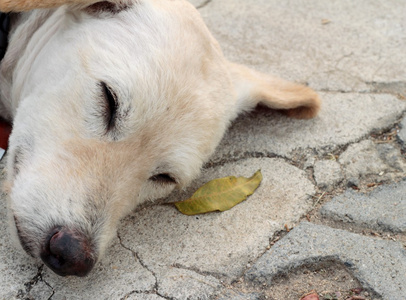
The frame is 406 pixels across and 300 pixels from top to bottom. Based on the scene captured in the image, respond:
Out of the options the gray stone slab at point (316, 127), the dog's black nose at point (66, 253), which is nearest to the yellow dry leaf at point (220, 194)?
the gray stone slab at point (316, 127)

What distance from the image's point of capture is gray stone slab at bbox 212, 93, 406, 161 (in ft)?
12.2

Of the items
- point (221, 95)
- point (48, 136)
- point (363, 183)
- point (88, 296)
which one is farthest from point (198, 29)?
point (88, 296)

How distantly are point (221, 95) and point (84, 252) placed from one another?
1.37m

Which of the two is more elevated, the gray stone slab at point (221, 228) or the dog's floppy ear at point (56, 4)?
the dog's floppy ear at point (56, 4)

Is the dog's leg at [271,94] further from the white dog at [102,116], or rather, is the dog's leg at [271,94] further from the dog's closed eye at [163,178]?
the dog's closed eye at [163,178]

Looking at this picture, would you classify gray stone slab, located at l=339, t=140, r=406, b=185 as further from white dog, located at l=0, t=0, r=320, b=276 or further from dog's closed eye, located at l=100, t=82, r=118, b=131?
dog's closed eye, located at l=100, t=82, r=118, b=131

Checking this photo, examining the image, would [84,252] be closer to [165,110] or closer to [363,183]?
[165,110]

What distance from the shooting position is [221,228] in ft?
9.78

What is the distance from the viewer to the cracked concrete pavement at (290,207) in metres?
2.58

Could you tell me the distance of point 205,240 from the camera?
289 cm

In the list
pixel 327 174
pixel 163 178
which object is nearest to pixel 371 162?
pixel 327 174

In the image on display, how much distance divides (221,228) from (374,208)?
0.95 meters

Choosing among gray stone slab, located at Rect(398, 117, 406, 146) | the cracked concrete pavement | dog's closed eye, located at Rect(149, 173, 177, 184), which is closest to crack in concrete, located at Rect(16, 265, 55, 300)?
the cracked concrete pavement

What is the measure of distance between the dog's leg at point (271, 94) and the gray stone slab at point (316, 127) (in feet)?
0.43
